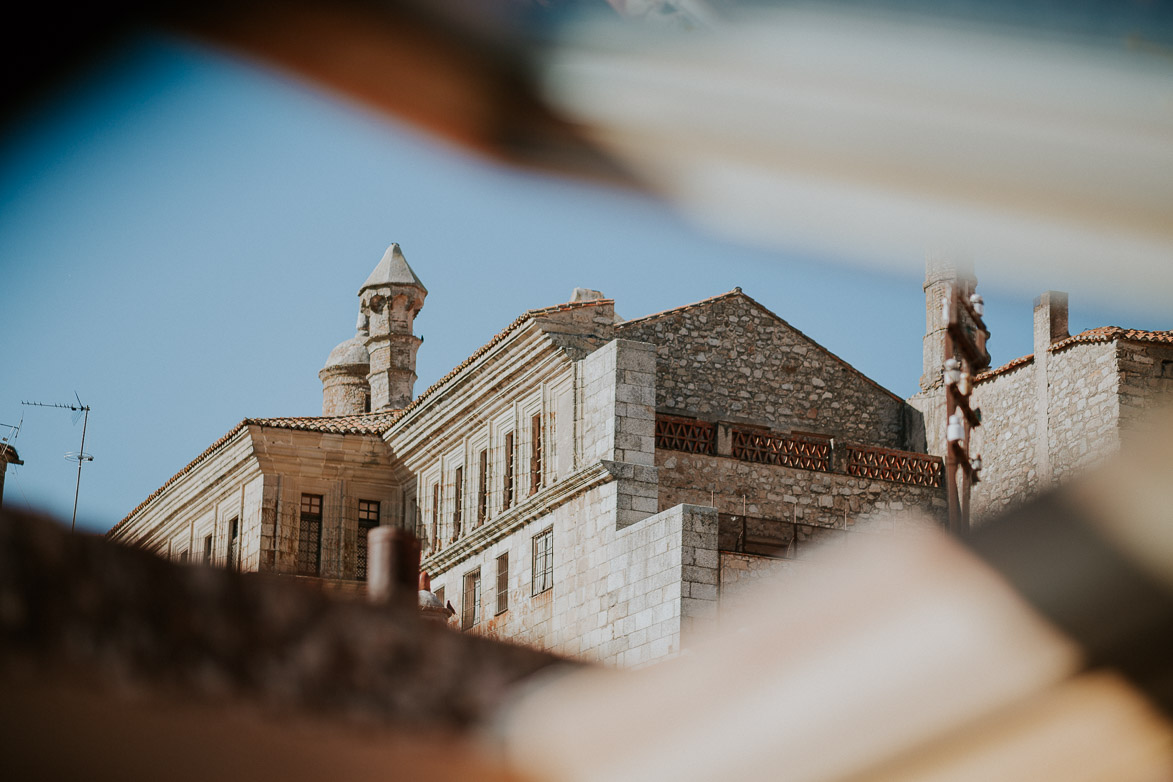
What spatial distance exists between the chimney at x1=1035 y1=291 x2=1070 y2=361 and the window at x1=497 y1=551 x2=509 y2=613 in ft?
37.7

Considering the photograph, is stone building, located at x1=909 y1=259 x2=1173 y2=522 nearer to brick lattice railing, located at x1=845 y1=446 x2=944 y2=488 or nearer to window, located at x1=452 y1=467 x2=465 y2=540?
brick lattice railing, located at x1=845 y1=446 x2=944 y2=488

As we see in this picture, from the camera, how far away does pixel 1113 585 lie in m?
1.79

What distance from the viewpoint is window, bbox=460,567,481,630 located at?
83.7 ft

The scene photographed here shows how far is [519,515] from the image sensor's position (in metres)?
24.0

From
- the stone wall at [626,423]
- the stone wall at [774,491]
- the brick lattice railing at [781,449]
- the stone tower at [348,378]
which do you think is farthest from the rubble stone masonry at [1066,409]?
the stone tower at [348,378]

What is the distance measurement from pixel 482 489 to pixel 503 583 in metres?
2.01

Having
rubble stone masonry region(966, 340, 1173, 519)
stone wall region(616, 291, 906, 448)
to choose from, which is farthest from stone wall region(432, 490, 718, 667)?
rubble stone masonry region(966, 340, 1173, 519)

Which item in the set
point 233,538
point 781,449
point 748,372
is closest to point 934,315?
point 748,372

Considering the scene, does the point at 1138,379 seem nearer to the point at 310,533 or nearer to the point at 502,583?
the point at 502,583

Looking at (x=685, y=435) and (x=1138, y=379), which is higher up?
(x=1138, y=379)

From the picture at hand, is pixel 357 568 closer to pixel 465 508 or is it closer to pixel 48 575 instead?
pixel 465 508

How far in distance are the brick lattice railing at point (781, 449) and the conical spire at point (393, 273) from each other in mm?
16531

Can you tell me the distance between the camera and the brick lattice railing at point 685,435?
24.2 meters

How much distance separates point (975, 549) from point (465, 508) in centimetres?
2485
